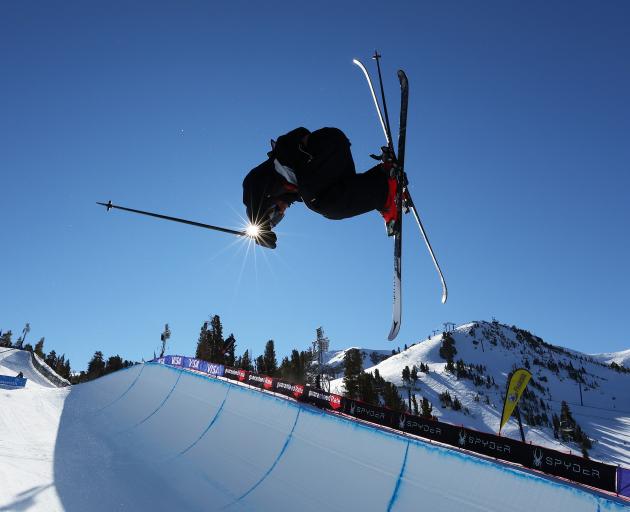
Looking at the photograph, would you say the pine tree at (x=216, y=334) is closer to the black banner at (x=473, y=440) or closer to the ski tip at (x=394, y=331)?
the black banner at (x=473, y=440)

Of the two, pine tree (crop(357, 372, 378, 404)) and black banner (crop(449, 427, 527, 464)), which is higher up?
pine tree (crop(357, 372, 378, 404))

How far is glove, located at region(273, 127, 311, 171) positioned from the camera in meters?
4.54

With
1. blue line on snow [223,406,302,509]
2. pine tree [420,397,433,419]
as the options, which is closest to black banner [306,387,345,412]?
blue line on snow [223,406,302,509]

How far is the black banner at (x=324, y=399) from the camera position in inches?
562

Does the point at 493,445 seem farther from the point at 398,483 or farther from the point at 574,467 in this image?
the point at 398,483

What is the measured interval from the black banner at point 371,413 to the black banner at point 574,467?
15.0 ft

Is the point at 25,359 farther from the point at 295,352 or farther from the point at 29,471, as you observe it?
the point at 29,471

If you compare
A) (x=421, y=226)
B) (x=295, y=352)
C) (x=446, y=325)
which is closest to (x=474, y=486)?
(x=421, y=226)

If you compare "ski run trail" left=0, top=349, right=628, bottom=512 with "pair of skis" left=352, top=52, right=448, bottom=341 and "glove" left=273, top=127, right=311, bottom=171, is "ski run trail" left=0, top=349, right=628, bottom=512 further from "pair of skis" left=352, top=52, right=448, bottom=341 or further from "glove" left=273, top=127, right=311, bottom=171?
"glove" left=273, top=127, right=311, bottom=171

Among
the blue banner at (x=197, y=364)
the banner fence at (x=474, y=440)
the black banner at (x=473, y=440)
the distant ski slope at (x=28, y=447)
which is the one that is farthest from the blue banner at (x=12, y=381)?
the black banner at (x=473, y=440)

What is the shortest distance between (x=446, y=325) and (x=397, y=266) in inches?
7284

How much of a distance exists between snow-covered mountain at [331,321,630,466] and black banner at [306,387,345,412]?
68219 mm

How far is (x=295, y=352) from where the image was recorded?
77125mm

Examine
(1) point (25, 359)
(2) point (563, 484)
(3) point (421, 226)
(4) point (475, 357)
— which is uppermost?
(4) point (475, 357)
